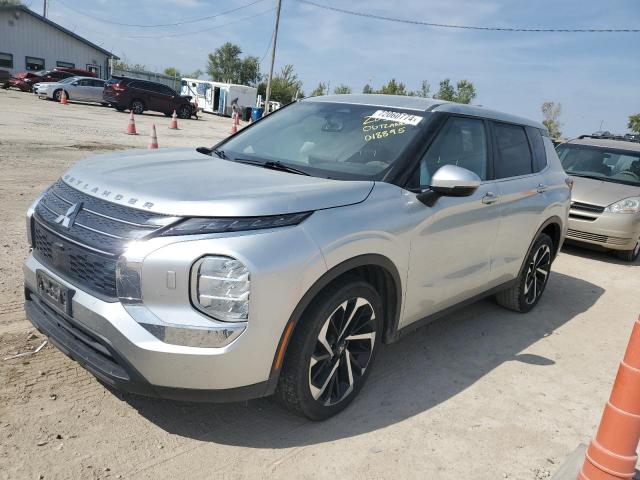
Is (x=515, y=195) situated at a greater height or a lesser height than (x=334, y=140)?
lesser

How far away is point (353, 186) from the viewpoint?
3.02 metres

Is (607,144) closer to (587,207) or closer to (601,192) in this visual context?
(601,192)

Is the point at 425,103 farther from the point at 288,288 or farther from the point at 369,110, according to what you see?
the point at 288,288

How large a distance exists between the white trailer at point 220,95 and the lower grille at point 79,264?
134 feet

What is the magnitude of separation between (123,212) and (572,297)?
5179mm

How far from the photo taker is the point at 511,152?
15.1ft

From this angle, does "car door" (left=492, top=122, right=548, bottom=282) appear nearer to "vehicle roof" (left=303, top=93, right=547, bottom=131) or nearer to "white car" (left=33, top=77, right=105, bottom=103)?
"vehicle roof" (left=303, top=93, right=547, bottom=131)

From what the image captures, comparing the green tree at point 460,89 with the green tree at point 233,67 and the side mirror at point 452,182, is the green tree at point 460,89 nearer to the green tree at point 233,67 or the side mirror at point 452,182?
the green tree at point 233,67


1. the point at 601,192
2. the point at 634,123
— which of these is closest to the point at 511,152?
the point at 601,192

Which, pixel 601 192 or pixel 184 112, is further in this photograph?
pixel 184 112

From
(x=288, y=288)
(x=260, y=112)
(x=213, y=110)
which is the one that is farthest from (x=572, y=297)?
(x=213, y=110)

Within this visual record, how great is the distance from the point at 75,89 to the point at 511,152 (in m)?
29.8

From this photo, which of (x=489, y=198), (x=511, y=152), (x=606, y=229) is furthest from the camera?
(x=606, y=229)

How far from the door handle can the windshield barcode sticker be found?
765mm
